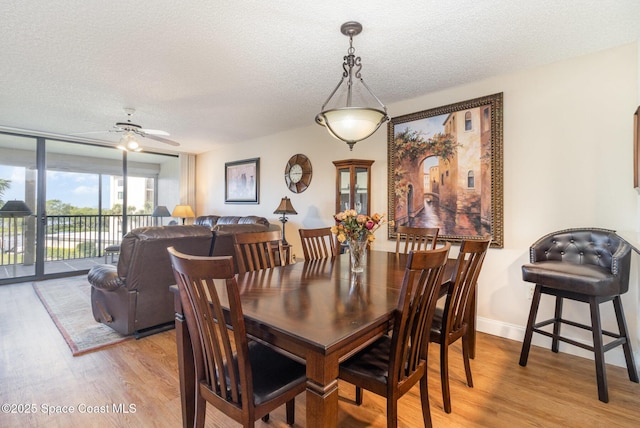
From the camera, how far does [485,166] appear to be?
9.66 feet

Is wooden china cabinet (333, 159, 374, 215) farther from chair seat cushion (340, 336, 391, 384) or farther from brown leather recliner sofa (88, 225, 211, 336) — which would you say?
chair seat cushion (340, 336, 391, 384)

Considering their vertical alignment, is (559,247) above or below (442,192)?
below

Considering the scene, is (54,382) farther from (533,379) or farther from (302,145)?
(302,145)

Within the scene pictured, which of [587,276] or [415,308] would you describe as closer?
[415,308]

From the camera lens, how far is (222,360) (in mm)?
1183

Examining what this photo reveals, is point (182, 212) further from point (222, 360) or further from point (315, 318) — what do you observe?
point (315, 318)

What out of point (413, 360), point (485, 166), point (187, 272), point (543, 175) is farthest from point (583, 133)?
point (187, 272)

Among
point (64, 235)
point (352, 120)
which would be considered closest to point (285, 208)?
point (352, 120)

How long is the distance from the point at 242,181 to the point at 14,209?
136 inches

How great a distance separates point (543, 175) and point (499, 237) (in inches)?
25.9

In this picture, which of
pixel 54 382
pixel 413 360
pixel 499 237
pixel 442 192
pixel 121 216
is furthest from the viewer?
pixel 121 216

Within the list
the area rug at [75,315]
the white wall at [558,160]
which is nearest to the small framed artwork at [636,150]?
the white wall at [558,160]

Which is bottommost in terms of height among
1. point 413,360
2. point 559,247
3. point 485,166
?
point 413,360

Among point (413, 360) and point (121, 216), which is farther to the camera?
point (121, 216)
